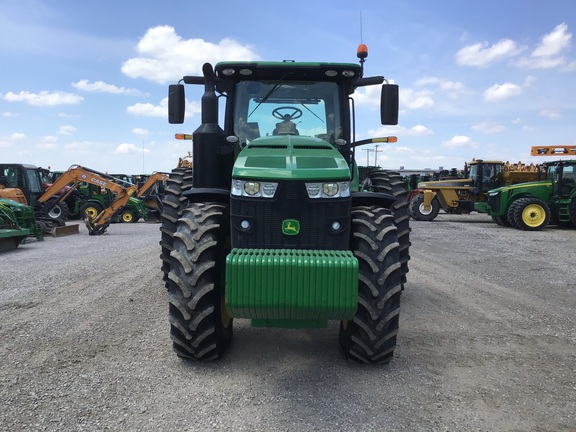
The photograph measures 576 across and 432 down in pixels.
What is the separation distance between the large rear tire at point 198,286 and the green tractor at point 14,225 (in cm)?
931

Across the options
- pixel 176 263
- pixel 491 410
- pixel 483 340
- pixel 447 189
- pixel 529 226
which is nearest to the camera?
pixel 491 410

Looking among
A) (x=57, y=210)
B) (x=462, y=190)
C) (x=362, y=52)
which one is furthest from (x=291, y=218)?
(x=462, y=190)

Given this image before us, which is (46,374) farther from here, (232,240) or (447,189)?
(447,189)

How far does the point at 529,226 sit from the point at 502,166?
6.92 meters

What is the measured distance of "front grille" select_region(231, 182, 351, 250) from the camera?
3.79 metres

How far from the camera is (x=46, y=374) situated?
3.79 meters

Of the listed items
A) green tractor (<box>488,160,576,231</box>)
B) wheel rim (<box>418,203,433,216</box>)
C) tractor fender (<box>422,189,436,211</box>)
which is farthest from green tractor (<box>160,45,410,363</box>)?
wheel rim (<box>418,203,433,216</box>)

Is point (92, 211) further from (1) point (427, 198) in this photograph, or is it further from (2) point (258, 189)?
(2) point (258, 189)

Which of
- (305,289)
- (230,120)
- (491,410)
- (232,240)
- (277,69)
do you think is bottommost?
(491,410)

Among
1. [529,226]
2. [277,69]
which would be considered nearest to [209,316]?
[277,69]

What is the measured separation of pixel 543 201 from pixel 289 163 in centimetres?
1591

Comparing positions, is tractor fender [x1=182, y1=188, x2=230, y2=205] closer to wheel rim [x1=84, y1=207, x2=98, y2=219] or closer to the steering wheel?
the steering wheel

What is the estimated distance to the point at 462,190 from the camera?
858 inches

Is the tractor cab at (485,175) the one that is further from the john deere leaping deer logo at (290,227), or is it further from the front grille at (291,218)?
the john deere leaping deer logo at (290,227)
